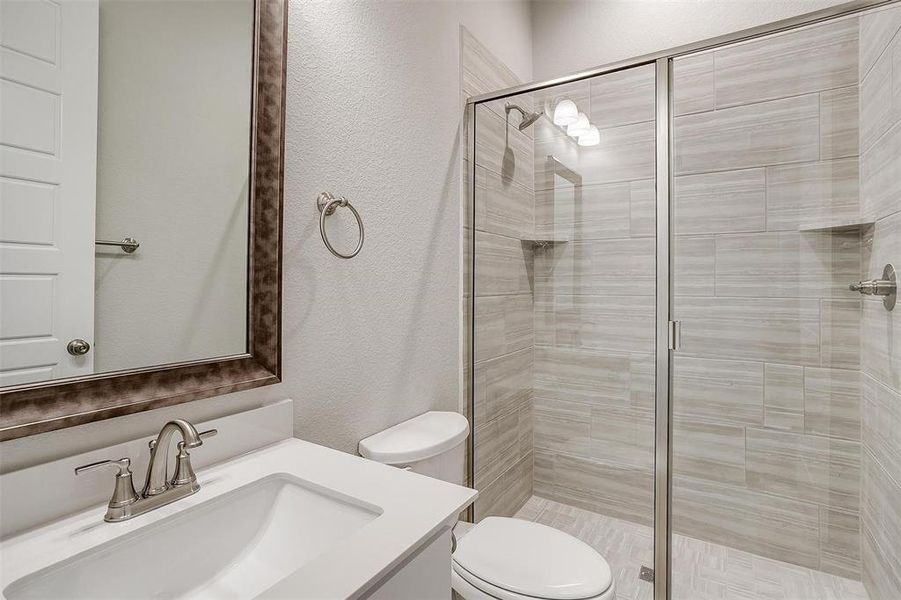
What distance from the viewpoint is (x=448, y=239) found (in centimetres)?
174

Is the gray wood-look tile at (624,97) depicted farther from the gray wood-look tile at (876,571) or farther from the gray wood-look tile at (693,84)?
the gray wood-look tile at (876,571)

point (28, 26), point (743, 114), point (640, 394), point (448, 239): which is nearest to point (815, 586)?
point (640, 394)

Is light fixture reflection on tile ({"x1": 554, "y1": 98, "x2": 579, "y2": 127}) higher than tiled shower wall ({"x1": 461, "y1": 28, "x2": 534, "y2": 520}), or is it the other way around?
light fixture reflection on tile ({"x1": 554, "y1": 98, "x2": 579, "y2": 127})

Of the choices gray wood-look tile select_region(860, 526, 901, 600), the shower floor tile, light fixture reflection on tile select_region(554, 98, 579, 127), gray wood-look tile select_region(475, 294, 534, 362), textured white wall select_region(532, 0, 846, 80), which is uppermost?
textured white wall select_region(532, 0, 846, 80)

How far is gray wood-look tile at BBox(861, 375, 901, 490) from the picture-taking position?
1231mm

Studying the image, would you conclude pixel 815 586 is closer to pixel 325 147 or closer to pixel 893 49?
pixel 893 49

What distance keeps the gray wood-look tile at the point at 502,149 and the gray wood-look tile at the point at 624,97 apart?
27 centimetres

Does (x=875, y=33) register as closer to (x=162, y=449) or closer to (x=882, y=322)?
(x=882, y=322)

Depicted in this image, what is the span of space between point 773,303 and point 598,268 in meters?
0.52

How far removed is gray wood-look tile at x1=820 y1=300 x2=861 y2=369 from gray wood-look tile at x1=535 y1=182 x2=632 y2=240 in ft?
1.98

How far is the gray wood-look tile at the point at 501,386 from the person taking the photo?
5.94 feet

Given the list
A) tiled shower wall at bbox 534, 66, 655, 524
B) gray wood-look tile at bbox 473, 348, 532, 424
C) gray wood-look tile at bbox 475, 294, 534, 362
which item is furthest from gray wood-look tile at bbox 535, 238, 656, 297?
gray wood-look tile at bbox 473, 348, 532, 424

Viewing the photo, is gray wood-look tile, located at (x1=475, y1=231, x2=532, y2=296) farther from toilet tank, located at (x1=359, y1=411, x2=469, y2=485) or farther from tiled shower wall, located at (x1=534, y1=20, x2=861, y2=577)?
toilet tank, located at (x1=359, y1=411, x2=469, y2=485)

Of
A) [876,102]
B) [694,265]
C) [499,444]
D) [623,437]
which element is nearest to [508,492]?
[499,444]
